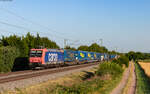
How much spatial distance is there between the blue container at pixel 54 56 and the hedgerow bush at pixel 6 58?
4781mm

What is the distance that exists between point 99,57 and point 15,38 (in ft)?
132

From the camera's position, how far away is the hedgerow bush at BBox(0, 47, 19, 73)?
86.5 ft

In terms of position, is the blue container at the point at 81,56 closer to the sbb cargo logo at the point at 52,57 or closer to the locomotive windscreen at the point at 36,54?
the sbb cargo logo at the point at 52,57

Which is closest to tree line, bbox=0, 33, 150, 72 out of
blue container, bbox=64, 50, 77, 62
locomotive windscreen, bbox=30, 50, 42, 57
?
locomotive windscreen, bbox=30, 50, 42, 57

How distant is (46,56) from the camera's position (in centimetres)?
2958

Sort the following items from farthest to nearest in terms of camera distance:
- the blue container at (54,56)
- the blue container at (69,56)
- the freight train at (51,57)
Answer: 1. the blue container at (69,56)
2. the blue container at (54,56)
3. the freight train at (51,57)

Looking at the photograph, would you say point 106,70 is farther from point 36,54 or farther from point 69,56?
point 69,56

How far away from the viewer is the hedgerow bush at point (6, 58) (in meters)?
26.4

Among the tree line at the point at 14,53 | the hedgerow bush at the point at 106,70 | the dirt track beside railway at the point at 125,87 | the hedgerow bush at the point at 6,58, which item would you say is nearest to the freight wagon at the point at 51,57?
the tree line at the point at 14,53

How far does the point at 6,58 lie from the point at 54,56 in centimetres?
829

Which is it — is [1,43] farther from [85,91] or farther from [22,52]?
[85,91]

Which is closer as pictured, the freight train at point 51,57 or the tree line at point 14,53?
the tree line at point 14,53

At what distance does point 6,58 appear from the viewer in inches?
1068

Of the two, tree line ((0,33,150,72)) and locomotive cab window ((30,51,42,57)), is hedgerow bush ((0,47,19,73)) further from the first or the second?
locomotive cab window ((30,51,42,57))
